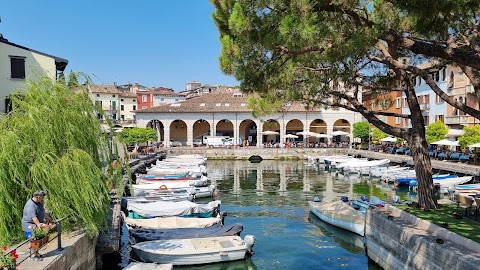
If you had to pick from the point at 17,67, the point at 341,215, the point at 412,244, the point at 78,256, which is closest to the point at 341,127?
the point at 341,215

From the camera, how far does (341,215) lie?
18.1m

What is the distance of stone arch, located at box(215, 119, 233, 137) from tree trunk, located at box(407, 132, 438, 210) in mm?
54104

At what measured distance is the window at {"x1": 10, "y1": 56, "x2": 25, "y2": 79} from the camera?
25734 mm

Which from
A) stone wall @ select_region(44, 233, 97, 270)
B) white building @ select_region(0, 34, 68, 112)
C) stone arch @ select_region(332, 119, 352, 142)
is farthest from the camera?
stone arch @ select_region(332, 119, 352, 142)

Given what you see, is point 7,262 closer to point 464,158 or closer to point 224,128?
point 464,158

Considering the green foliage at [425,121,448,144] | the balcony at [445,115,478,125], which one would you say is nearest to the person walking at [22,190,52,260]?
the green foliage at [425,121,448,144]

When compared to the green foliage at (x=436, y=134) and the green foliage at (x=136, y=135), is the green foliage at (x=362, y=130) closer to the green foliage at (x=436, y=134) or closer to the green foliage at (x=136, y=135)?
the green foliage at (x=436, y=134)

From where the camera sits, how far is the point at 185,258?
532 inches

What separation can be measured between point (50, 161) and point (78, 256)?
7.74 feet

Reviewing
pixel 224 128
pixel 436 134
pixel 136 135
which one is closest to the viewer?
pixel 436 134

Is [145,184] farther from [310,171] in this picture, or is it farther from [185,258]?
[310,171]

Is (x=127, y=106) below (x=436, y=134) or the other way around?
the other way around

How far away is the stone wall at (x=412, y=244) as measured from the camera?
941cm

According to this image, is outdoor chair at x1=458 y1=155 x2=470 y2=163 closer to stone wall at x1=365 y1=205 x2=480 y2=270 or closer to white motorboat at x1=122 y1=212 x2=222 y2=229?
stone wall at x1=365 y1=205 x2=480 y2=270
